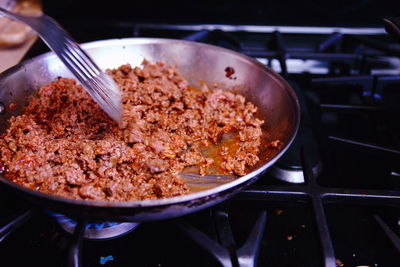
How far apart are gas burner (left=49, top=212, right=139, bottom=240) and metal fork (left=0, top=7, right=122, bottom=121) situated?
0.35 metres

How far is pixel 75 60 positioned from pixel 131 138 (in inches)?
11.6

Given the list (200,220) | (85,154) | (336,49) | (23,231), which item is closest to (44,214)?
(23,231)

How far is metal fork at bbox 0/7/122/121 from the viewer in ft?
3.26

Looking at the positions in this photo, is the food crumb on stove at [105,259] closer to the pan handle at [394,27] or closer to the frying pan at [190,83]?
the frying pan at [190,83]

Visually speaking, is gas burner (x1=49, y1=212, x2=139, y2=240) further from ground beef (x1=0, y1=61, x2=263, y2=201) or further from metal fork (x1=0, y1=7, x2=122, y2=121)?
metal fork (x1=0, y1=7, x2=122, y2=121)

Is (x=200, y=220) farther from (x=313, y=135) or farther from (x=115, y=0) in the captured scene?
(x=115, y=0)

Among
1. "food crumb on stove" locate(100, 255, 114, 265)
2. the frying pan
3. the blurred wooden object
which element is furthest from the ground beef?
the blurred wooden object

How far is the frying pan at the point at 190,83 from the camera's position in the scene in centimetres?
78

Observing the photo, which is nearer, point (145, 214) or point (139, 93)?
point (145, 214)

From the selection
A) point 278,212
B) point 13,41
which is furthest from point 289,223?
point 13,41

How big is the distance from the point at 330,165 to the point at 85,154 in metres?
0.85

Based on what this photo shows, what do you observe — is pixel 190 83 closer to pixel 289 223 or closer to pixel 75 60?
pixel 75 60

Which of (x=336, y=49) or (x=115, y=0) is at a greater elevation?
(x=115, y=0)

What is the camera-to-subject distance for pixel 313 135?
133 cm
